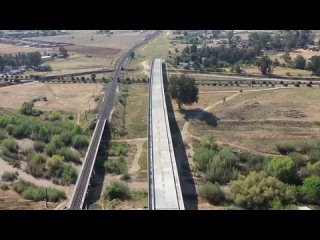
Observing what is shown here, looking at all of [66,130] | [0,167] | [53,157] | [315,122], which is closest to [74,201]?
[53,157]

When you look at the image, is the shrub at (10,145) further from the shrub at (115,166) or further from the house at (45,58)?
the house at (45,58)

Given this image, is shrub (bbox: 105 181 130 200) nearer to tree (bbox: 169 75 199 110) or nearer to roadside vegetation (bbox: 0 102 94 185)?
roadside vegetation (bbox: 0 102 94 185)

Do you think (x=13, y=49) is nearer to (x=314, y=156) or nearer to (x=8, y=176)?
(x=8, y=176)

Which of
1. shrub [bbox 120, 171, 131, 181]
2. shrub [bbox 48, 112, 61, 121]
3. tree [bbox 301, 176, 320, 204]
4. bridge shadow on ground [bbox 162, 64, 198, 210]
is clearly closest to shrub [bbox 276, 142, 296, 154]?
tree [bbox 301, 176, 320, 204]

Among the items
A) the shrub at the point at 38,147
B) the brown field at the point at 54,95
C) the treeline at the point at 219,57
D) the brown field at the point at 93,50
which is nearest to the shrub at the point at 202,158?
the shrub at the point at 38,147

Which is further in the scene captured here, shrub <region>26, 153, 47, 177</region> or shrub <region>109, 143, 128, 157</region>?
shrub <region>109, 143, 128, 157</region>
